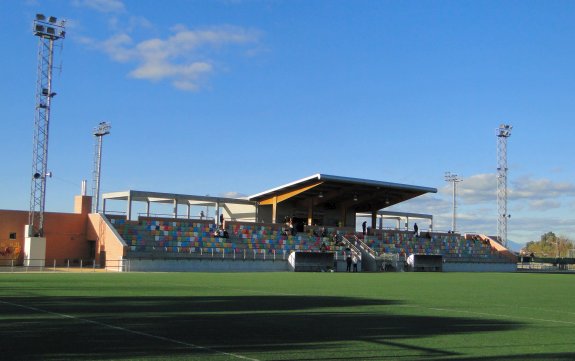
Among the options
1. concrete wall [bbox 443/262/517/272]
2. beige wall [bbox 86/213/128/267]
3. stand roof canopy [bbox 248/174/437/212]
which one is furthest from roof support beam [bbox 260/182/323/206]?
beige wall [bbox 86/213/128/267]

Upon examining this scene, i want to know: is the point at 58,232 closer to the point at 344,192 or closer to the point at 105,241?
the point at 105,241

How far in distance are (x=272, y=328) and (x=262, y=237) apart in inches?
1738

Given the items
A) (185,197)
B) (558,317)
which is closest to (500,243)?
(185,197)

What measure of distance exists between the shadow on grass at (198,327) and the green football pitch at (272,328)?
19mm

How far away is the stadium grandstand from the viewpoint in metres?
49.1

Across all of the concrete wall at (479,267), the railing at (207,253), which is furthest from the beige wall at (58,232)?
the concrete wall at (479,267)

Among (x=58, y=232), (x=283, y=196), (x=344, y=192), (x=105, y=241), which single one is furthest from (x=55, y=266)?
(x=344, y=192)

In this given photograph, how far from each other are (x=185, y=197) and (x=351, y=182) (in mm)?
15180

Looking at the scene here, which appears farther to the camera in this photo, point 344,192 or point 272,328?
point 344,192

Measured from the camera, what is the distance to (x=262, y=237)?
5706cm

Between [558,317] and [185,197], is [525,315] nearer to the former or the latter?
[558,317]

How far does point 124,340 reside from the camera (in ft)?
36.0

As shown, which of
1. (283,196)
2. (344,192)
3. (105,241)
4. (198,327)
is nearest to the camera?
(198,327)

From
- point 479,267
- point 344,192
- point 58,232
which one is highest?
point 344,192
